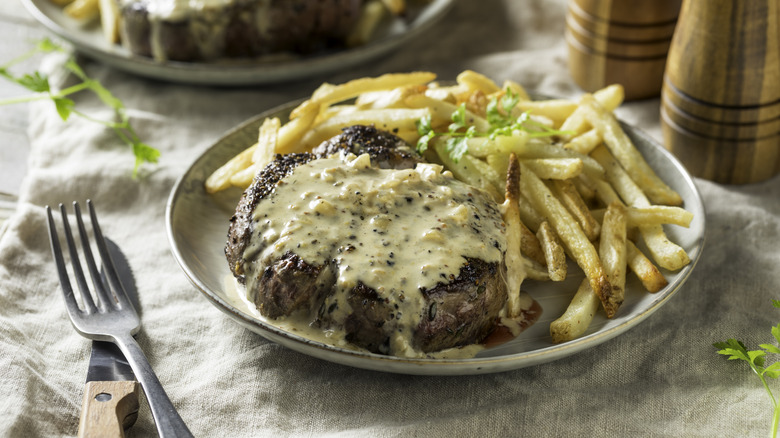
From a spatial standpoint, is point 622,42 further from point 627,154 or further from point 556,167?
point 556,167

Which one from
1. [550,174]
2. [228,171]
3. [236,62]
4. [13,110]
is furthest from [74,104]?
[550,174]

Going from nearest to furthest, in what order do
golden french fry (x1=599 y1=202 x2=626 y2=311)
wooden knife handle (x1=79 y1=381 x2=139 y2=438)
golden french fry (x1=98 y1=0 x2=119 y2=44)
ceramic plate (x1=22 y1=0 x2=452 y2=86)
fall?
1. wooden knife handle (x1=79 y1=381 x2=139 y2=438)
2. golden french fry (x1=599 y1=202 x2=626 y2=311)
3. ceramic plate (x1=22 y1=0 x2=452 y2=86)
4. golden french fry (x1=98 y1=0 x2=119 y2=44)

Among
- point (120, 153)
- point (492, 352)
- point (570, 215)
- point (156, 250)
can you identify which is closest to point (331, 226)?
point (492, 352)

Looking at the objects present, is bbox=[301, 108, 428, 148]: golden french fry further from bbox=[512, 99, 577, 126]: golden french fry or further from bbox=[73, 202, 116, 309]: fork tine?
bbox=[73, 202, 116, 309]: fork tine

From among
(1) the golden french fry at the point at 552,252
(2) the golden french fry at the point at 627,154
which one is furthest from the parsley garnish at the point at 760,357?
(2) the golden french fry at the point at 627,154

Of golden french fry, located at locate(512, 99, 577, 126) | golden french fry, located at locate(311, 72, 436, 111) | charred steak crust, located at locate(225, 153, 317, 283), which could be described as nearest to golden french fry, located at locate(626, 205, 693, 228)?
golden french fry, located at locate(512, 99, 577, 126)

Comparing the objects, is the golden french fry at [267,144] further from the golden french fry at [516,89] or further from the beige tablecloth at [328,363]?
the golden french fry at [516,89]
